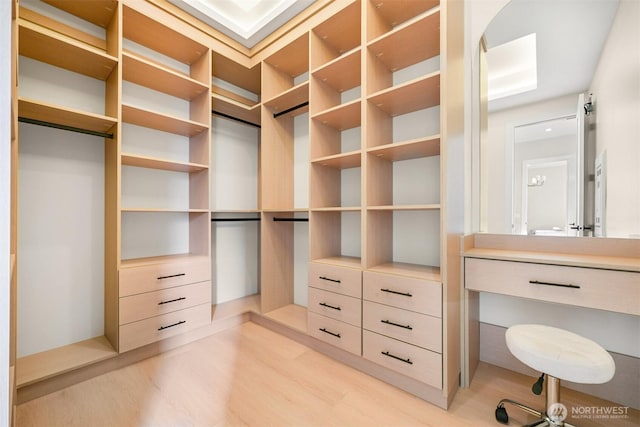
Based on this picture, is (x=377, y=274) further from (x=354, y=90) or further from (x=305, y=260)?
(x=354, y=90)

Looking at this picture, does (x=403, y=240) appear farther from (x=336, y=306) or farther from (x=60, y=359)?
(x=60, y=359)

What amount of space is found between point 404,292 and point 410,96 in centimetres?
122

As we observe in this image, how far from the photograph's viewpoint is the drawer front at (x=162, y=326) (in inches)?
70.6

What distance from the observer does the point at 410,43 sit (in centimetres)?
172

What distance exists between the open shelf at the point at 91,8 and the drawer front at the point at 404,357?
107 inches

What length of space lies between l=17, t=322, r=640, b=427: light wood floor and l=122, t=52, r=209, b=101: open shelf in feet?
6.80

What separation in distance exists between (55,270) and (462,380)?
2.71 m

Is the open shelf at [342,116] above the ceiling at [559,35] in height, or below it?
below

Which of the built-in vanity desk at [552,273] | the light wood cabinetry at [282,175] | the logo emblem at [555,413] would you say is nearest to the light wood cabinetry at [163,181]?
the light wood cabinetry at [282,175]

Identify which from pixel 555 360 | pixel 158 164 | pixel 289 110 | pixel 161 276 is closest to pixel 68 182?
A: pixel 158 164

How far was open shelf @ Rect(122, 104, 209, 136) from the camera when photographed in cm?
191

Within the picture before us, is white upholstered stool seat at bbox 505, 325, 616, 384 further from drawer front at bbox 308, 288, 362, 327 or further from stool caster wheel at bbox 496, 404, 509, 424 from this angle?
drawer front at bbox 308, 288, 362, 327

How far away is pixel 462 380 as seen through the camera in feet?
5.33

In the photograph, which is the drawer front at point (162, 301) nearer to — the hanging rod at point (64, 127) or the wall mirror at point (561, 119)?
the hanging rod at point (64, 127)
